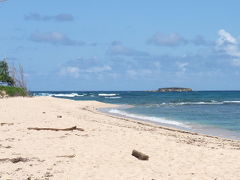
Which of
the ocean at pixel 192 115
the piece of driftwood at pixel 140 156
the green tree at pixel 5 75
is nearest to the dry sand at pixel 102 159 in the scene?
the piece of driftwood at pixel 140 156

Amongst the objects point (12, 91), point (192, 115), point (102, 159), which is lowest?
point (192, 115)

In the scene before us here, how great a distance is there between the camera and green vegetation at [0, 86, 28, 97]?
179 ft

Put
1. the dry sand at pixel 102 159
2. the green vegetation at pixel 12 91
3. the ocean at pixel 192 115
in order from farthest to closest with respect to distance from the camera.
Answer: the green vegetation at pixel 12 91
the ocean at pixel 192 115
the dry sand at pixel 102 159

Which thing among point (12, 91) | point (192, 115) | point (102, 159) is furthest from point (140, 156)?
point (12, 91)

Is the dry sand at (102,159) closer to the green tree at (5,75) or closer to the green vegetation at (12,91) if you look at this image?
the green vegetation at (12,91)

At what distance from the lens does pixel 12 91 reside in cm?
5700

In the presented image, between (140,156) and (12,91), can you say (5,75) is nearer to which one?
(12,91)

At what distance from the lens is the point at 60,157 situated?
1051 centimetres

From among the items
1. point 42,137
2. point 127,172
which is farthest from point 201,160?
point 42,137

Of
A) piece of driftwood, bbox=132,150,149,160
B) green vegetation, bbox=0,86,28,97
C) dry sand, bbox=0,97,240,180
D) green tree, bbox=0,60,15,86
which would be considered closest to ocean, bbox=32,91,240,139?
dry sand, bbox=0,97,240,180

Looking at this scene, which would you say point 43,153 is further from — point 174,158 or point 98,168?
point 174,158

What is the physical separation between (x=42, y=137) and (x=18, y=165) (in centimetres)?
417

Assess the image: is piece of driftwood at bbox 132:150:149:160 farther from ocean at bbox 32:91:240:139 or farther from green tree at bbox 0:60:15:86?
green tree at bbox 0:60:15:86

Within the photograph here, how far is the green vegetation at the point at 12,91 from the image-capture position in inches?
2153
